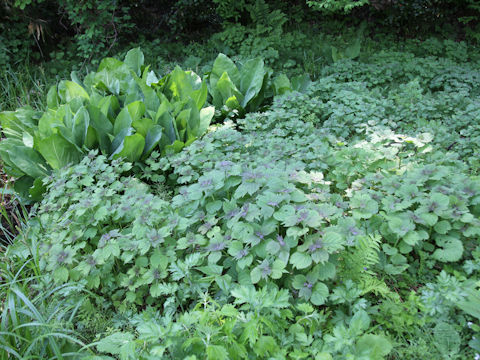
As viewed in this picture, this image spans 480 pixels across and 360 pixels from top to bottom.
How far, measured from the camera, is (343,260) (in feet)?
5.71

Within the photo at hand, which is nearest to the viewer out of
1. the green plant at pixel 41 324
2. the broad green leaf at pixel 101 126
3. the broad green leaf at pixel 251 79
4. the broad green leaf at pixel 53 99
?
the green plant at pixel 41 324

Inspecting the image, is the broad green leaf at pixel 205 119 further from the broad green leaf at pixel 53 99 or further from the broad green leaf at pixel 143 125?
the broad green leaf at pixel 53 99

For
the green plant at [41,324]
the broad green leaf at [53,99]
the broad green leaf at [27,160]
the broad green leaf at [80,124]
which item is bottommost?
the green plant at [41,324]

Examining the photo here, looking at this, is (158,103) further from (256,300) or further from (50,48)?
(50,48)

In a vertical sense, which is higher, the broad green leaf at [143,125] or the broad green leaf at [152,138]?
the broad green leaf at [143,125]

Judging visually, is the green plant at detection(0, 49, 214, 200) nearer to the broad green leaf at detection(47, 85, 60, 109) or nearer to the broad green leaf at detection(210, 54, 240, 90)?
the broad green leaf at detection(47, 85, 60, 109)

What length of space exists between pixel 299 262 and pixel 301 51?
4.64 metres

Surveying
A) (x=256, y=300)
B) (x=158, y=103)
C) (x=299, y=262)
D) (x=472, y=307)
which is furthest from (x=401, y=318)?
(x=158, y=103)

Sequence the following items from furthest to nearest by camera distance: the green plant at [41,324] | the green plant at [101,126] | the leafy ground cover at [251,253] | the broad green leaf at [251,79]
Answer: the broad green leaf at [251,79]
the green plant at [101,126]
the green plant at [41,324]
the leafy ground cover at [251,253]

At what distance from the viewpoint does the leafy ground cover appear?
4.70ft

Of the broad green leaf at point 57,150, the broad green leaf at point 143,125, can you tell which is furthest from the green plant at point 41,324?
the broad green leaf at point 143,125

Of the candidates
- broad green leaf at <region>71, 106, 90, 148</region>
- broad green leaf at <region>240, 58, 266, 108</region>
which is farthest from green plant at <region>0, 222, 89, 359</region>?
broad green leaf at <region>240, 58, 266, 108</region>

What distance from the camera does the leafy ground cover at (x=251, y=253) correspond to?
143cm

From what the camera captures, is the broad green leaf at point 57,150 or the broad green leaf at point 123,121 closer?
the broad green leaf at point 57,150
